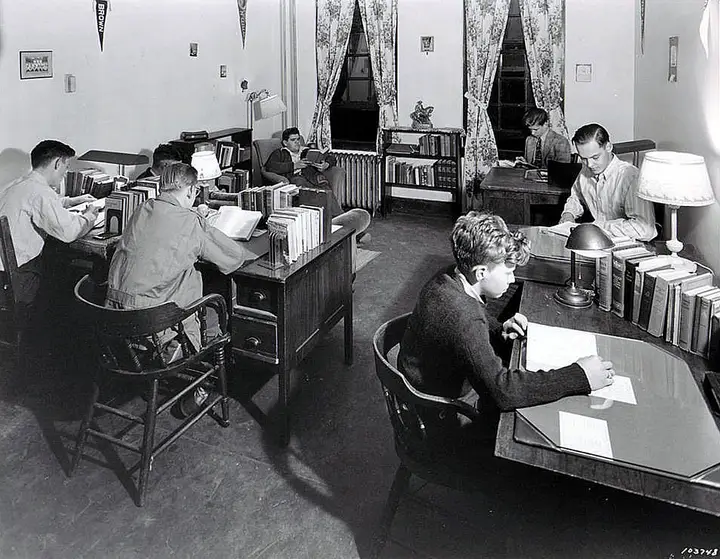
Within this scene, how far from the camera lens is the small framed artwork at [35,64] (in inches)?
182

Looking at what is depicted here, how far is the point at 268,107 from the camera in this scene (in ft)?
24.3

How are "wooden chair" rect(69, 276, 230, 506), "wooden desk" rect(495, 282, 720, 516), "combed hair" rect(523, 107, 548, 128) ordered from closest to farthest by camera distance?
"wooden desk" rect(495, 282, 720, 516)
"wooden chair" rect(69, 276, 230, 506)
"combed hair" rect(523, 107, 548, 128)

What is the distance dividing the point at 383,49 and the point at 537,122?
2444 millimetres

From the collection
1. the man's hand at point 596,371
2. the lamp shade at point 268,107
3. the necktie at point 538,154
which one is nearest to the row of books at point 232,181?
the lamp shade at point 268,107

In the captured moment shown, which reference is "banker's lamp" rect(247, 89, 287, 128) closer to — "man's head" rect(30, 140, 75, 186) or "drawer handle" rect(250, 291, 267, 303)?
"man's head" rect(30, 140, 75, 186)

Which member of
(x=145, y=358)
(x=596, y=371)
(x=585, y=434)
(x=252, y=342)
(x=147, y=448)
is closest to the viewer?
(x=585, y=434)

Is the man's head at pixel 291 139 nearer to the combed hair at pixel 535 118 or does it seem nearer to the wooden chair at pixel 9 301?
the combed hair at pixel 535 118

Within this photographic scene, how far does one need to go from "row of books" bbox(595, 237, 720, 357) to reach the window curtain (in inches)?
188

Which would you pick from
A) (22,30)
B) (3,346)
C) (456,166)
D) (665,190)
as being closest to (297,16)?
(456,166)

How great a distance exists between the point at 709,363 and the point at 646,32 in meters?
4.48

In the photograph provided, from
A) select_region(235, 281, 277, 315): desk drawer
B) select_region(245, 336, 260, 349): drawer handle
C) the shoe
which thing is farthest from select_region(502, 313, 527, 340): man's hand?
the shoe

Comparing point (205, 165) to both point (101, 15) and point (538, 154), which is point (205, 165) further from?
point (538, 154)

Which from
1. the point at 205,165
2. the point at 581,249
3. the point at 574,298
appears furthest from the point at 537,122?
the point at 581,249

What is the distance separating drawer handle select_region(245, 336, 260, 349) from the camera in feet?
9.80
